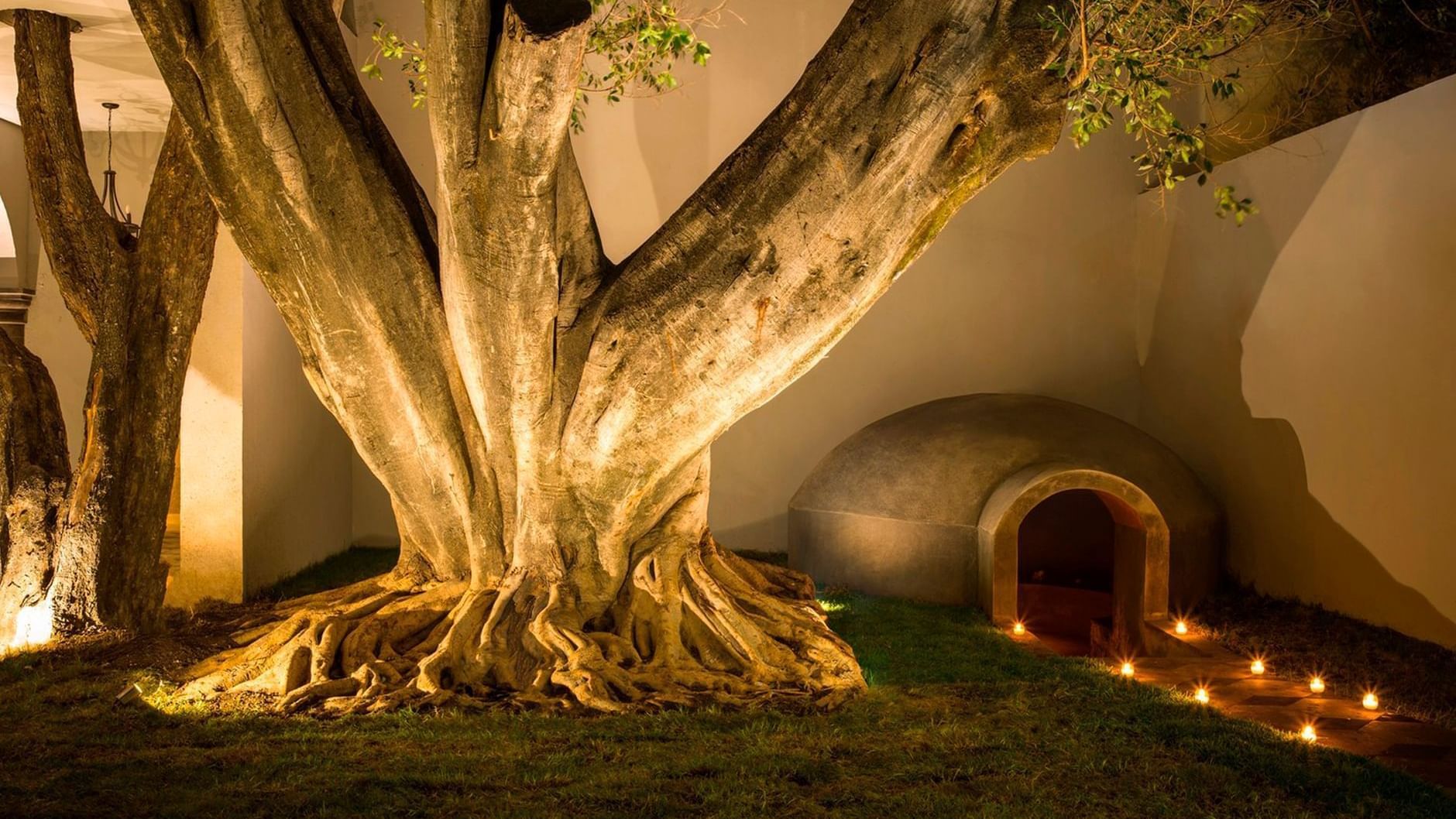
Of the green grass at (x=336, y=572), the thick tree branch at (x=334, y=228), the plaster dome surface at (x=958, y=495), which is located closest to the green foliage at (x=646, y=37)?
the thick tree branch at (x=334, y=228)

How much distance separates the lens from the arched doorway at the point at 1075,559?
297 inches

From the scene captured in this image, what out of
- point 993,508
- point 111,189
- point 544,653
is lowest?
point 544,653

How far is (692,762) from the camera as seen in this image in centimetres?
446

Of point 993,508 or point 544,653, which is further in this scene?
point 993,508

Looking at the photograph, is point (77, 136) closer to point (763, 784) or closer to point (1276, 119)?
point (763, 784)

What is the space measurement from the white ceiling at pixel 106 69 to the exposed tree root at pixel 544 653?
12.1ft

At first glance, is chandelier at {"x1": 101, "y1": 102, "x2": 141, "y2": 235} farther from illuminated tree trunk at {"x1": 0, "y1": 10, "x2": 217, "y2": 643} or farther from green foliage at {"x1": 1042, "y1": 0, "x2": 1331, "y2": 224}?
green foliage at {"x1": 1042, "y1": 0, "x2": 1331, "y2": 224}

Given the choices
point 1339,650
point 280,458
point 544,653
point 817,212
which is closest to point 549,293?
point 817,212

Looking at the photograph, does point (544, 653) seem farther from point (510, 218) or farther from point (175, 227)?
point (175, 227)

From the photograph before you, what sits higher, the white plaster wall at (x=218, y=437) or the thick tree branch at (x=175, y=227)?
the thick tree branch at (x=175, y=227)

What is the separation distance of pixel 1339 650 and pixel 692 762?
4612 millimetres

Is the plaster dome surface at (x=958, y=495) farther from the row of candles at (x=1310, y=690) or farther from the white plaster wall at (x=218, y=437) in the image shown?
the white plaster wall at (x=218, y=437)

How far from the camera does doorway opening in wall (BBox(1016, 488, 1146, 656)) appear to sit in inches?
347

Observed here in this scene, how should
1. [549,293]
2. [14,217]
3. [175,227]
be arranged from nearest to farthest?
[549,293]
[175,227]
[14,217]
